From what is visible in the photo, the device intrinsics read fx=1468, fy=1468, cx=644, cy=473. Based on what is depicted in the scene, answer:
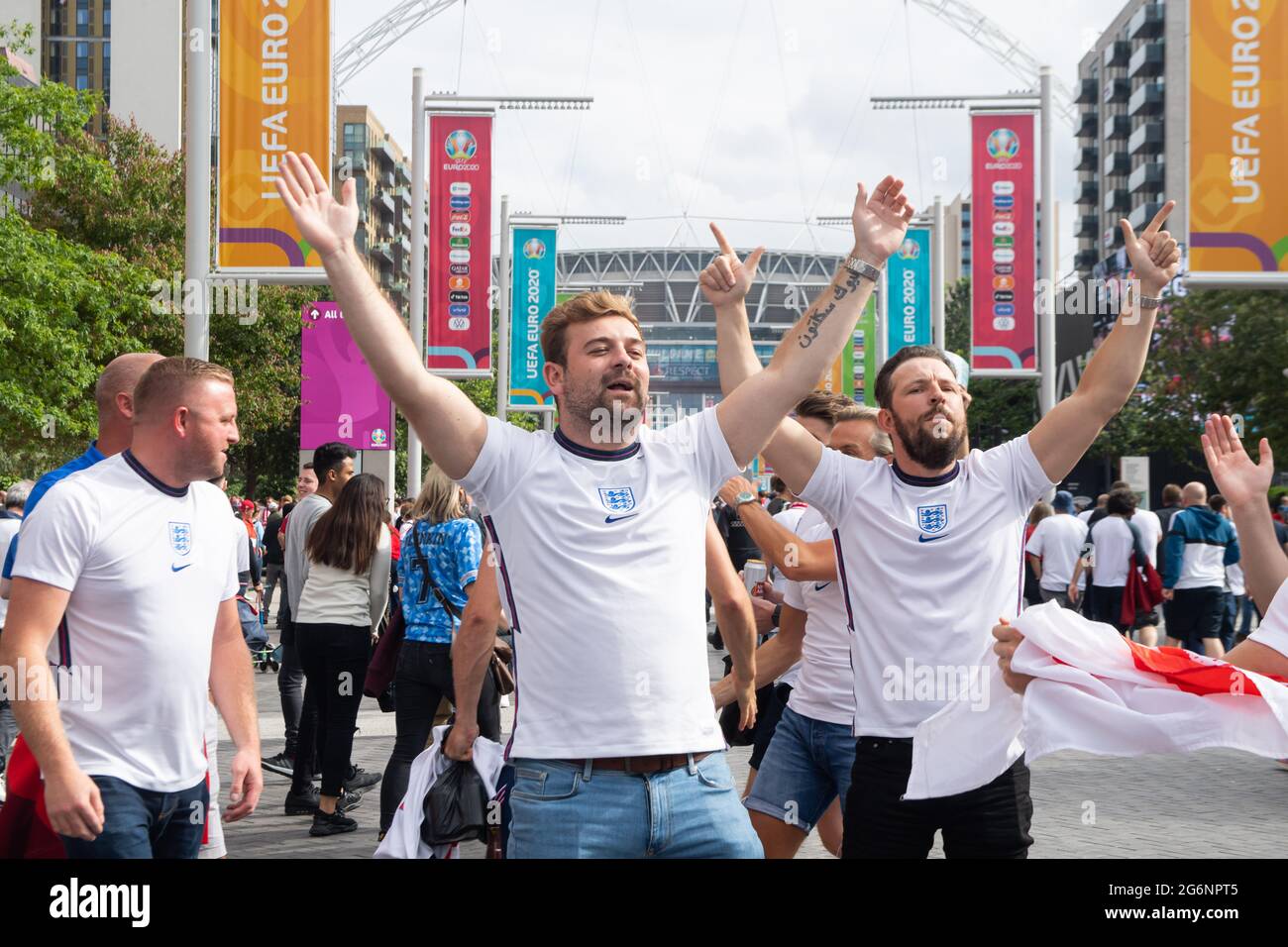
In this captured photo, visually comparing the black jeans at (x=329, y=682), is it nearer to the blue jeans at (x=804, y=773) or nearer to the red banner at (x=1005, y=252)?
the blue jeans at (x=804, y=773)

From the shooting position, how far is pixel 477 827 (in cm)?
523

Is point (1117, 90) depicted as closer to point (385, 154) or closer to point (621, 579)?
point (385, 154)

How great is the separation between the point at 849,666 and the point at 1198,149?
7.80m

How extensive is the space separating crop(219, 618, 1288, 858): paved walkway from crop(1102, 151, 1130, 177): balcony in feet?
338

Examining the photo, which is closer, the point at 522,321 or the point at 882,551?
the point at 882,551

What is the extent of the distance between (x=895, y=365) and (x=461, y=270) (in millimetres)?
15688

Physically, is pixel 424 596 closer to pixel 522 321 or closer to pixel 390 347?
pixel 390 347

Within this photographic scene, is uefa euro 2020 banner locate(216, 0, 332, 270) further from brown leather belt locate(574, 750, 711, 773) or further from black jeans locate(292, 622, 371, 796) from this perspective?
brown leather belt locate(574, 750, 711, 773)

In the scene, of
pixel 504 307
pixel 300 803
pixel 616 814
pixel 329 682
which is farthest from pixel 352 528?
pixel 504 307

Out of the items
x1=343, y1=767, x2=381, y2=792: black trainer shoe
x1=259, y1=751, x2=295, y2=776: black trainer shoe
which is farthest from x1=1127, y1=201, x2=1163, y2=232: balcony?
x1=343, y1=767, x2=381, y2=792: black trainer shoe

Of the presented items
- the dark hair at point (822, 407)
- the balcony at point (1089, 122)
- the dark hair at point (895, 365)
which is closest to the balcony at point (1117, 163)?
the balcony at point (1089, 122)

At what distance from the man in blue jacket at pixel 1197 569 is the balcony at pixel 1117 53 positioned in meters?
97.7

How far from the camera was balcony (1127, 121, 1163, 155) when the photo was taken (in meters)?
98.9
